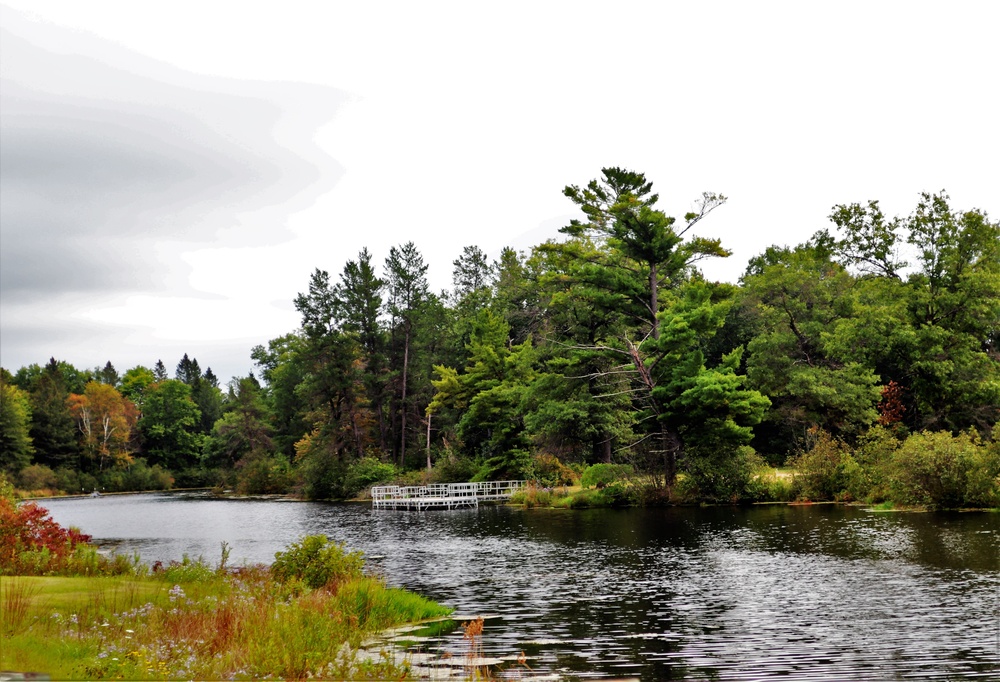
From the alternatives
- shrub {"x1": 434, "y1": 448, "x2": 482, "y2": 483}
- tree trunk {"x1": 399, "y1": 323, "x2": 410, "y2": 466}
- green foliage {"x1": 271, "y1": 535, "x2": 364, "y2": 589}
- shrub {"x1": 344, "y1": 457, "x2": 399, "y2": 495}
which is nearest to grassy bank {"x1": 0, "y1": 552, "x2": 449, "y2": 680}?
green foliage {"x1": 271, "y1": 535, "x2": 364, "y2": 589}

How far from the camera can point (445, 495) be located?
56.0 meters

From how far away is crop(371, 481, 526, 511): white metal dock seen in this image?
172ft

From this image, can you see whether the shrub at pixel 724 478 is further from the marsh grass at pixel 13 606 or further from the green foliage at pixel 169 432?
the green foliage at pixel 169 432

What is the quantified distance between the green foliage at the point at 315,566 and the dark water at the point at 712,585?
257 cm

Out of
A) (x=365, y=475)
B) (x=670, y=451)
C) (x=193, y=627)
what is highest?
(x=670, y=451)

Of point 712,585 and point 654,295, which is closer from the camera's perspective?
point 712,585

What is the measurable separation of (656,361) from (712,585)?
27.9 meters

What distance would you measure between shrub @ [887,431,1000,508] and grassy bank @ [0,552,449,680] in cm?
2535

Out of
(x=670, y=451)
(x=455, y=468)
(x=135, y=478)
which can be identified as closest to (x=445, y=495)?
(x=455, y=468)

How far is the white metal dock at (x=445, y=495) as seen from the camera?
52.6m

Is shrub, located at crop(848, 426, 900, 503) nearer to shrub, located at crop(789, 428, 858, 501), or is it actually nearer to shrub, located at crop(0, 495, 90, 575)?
shrub, located at crop(789, 428, 858, 501)

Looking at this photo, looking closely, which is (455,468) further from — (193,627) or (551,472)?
(193,627)

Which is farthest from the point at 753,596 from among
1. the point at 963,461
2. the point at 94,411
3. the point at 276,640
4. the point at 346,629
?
the point at 94,411

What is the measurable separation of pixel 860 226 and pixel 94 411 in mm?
95293
